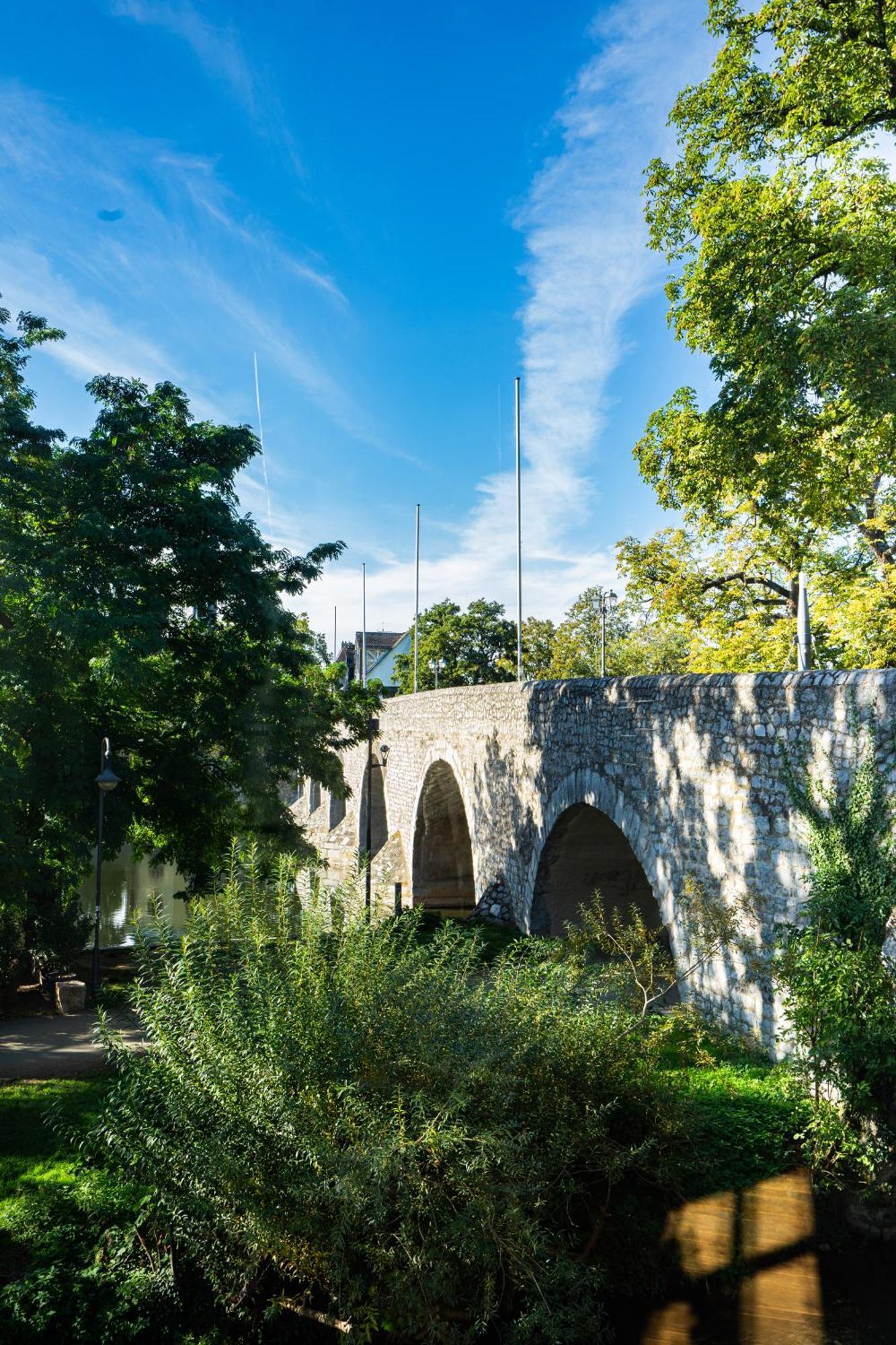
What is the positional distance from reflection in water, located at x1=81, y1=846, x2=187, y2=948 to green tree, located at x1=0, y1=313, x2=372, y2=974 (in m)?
8.00

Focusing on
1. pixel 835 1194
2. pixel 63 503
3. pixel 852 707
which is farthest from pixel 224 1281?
pixel 63 503

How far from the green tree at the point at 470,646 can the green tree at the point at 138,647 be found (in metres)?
26.5

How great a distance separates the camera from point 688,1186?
5.58m

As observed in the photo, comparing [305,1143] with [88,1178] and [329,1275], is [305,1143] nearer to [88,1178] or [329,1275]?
[329,1275]

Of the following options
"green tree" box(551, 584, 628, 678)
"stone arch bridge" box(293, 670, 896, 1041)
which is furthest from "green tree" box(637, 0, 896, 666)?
"green tree" box(551, 584, 628, 678)

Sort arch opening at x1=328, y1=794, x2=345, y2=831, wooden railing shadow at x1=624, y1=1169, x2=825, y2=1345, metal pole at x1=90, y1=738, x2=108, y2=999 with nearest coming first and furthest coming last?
1. wooden railing shadow at x1=624, y1=1169, x2=825, y2=1345
2. metal pole at x1=90, y1=738, x2=108, y2=999
3. arch opening at x1=328, y1=794, x2=345, y2=831

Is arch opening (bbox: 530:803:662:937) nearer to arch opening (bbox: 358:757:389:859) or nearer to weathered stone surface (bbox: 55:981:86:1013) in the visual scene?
weathered stone surface (bbox: 55:981:86:1013)

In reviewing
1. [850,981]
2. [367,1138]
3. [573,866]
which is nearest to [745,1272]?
[850,981]

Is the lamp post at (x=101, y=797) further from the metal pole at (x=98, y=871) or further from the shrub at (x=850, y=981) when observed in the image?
the shrub at (x=850, y=981)

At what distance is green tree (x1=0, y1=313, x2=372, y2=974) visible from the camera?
376 inches

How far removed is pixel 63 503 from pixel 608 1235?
8773 millimetres

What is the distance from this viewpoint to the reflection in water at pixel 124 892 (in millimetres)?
20391

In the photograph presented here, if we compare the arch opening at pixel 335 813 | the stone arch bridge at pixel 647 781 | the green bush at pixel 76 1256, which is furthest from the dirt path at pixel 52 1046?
the arch opening at pixel 335 813

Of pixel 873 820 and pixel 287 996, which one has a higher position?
pixel 873 820
